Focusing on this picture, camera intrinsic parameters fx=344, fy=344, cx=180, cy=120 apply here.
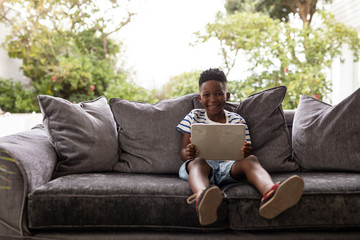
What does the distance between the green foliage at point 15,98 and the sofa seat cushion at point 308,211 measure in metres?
4.20

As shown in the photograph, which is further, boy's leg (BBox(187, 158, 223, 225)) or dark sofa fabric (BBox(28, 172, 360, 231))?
dark sofa fabric (BBox(28, 172, 360, 231))

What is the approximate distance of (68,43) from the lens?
5262 millimetres

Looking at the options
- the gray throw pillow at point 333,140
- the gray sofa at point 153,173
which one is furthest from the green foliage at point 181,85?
the gray throw pillow at point 333,140

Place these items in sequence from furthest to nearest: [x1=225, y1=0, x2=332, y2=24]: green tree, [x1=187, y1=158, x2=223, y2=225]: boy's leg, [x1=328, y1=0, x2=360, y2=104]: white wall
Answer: [x1=225, y1=0, x2=332, y2=24]: green tree, [x1=328, y1=0, x2=360, y2=104]: white wall, [x1=187, y1=158, x2=223, y2=225]: boy's leg

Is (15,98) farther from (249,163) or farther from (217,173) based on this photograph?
(249,163)

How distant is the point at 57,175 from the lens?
6.67ft

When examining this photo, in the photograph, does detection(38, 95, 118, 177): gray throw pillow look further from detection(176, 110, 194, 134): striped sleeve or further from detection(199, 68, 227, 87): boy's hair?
detection(199, 68, 227, 87): boy's hair

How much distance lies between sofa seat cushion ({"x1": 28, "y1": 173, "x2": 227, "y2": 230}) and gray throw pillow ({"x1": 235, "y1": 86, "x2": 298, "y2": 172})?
0.61m

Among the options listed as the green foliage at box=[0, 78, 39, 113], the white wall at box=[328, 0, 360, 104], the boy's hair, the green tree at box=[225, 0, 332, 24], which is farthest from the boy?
the green tree at box=[225, 0, 332, 24]

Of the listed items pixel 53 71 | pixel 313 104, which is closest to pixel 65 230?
pixel 313 104

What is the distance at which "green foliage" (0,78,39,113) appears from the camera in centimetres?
494

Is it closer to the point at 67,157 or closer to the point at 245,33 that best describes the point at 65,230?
the point at 67,157

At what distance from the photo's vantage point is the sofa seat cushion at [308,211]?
1649 millimetres

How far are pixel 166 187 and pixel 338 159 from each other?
1.07 metres
